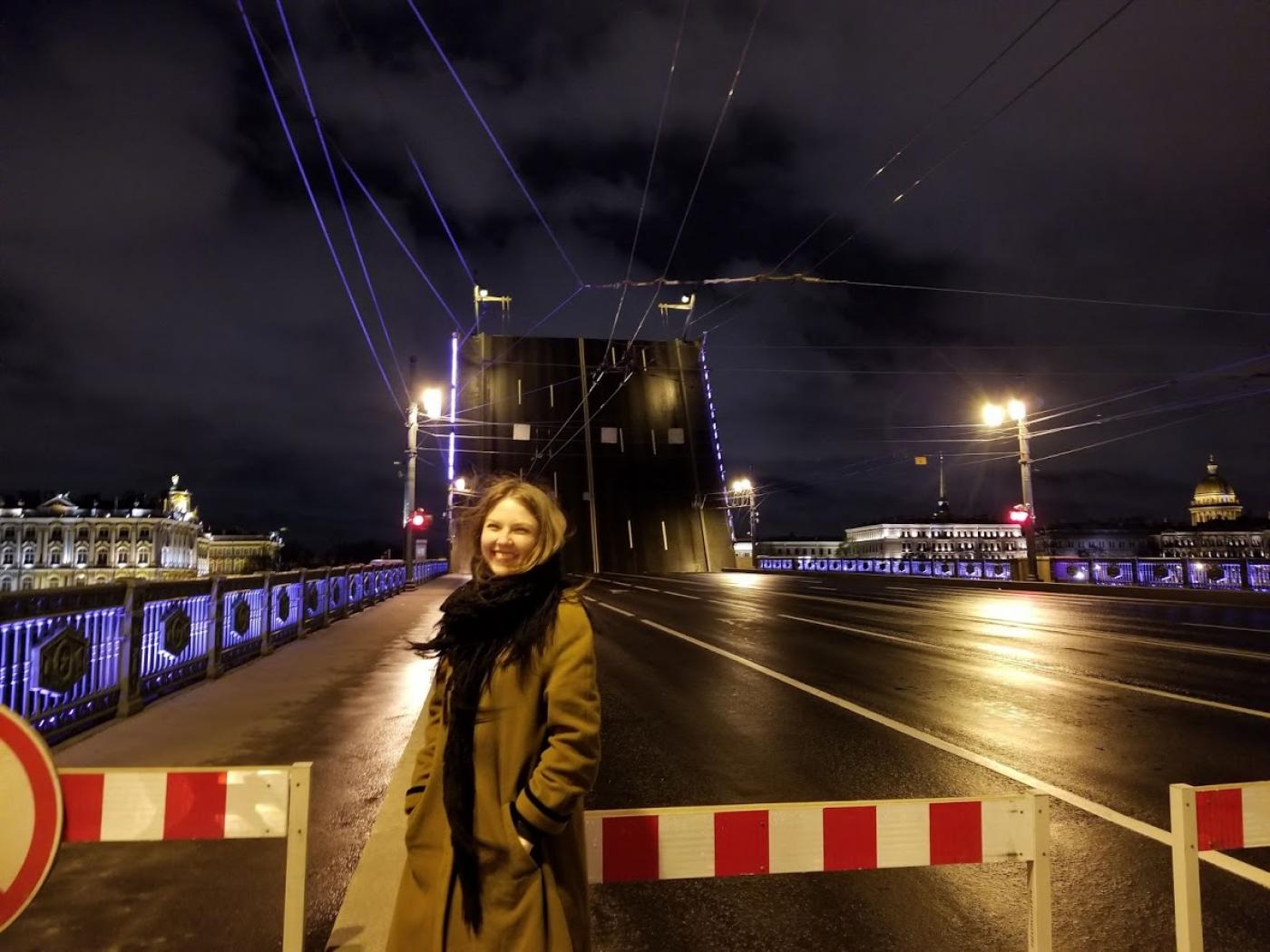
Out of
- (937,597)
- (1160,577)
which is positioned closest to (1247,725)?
(937,597)

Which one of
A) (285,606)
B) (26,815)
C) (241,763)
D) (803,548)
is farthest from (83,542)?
(26,815)

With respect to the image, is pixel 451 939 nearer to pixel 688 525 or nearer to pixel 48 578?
pixel 688 525

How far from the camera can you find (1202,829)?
2.21 m

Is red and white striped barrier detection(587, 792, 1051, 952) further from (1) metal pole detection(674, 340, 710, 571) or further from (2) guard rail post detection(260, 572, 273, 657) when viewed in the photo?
(1) metal pole detection(674, 340, 710, 571)

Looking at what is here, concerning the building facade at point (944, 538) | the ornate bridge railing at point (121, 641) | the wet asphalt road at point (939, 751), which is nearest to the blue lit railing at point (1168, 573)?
the wet asphalt road at point (939, 751)

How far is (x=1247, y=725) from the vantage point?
6289mm

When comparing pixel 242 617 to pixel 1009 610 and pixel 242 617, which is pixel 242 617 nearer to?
pixel 242 617

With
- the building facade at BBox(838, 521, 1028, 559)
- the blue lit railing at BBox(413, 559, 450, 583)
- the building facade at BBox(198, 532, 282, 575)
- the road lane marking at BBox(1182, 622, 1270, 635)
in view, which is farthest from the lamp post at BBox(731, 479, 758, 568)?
the building facade at BBox(198, 532, 282, 575)

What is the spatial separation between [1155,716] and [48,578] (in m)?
154

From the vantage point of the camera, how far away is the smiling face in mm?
2232

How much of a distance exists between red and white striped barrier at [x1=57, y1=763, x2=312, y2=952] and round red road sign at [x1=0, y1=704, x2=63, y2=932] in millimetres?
104

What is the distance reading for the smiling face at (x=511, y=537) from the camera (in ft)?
7.32

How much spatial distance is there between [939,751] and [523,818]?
4742mm

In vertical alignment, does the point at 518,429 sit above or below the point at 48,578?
above
